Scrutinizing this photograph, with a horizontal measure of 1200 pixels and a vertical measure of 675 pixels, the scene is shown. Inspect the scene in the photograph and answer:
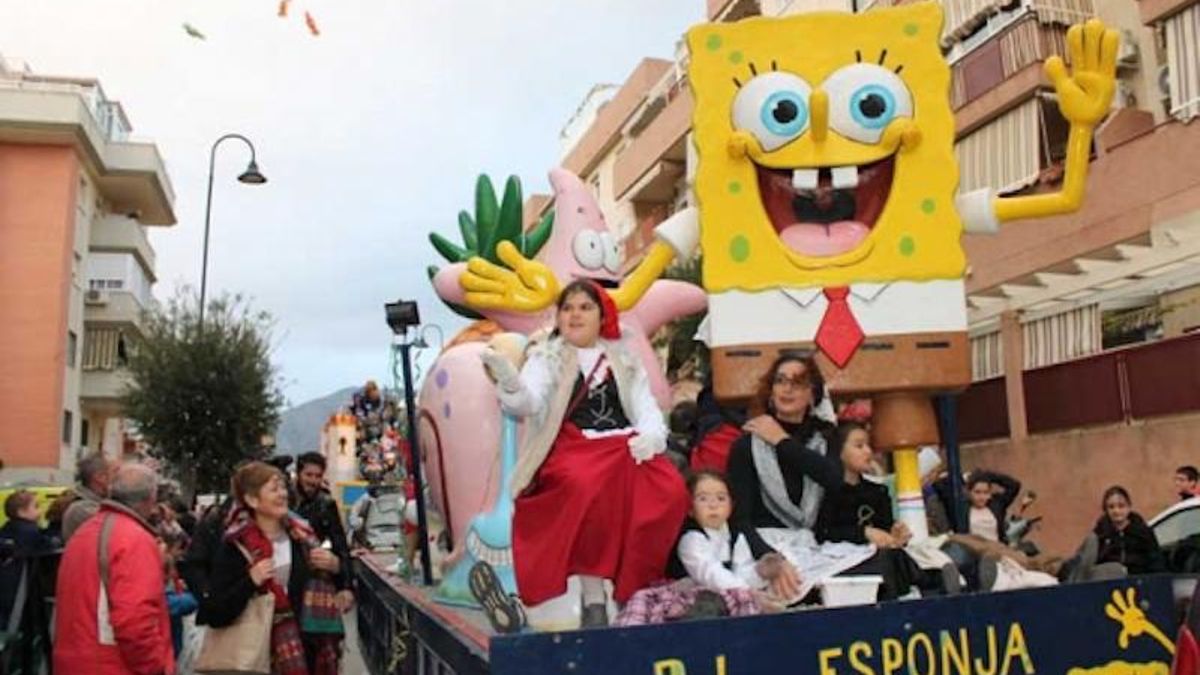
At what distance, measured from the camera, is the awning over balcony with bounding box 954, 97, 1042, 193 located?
16.2m

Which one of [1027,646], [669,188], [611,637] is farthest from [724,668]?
[669,188]

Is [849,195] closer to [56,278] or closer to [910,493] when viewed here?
[910,493]

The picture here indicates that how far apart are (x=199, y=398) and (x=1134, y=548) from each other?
61.4 feet

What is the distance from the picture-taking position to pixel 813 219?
631 centimetres

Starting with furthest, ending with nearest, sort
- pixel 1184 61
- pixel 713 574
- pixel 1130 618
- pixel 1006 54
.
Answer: pixel 1006 54 → pixel 1184 61 → pixel 713 574 → pixel 1130 618

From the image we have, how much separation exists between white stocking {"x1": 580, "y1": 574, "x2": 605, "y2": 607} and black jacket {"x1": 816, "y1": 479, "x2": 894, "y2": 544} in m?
0.87

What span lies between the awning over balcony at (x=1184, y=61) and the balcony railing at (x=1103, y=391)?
307 centimetres

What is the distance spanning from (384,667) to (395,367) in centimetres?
288

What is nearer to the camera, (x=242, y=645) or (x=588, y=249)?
(x=242, y=645)

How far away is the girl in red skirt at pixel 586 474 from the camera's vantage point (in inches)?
171

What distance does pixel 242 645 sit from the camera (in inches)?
188

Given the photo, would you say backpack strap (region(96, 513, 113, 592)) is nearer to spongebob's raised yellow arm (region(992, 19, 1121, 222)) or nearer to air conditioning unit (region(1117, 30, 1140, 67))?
spongebob's raised yellow arm (region(992, 19, 1121, 222))

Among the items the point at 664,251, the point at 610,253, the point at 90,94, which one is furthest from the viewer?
the point at 90,94

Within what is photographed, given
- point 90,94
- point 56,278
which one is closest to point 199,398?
point 56,278
